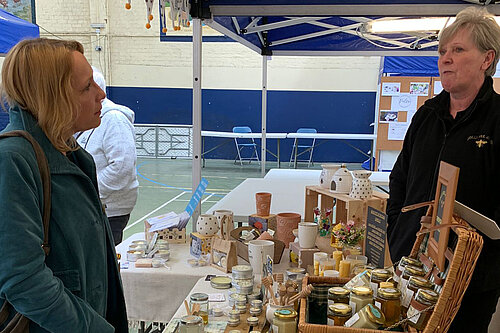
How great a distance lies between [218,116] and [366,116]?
12.2 feet

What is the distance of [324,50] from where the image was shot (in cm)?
485

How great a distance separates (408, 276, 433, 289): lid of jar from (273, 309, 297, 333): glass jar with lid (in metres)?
0.32

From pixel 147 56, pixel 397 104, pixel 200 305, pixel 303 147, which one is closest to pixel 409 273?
pixel 200 305

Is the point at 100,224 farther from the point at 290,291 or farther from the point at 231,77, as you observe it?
the point at 231,77

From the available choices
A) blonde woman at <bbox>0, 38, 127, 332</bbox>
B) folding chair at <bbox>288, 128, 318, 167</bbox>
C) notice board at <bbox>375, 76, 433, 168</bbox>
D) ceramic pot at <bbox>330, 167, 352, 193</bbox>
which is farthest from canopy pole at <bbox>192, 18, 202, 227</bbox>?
folding chair at <bbox>288, 128, 318, 167</bbox>

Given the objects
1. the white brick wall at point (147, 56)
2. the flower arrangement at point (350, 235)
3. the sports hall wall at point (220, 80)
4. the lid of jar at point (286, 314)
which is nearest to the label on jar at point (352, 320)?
the lid of jar at point (286, 314)

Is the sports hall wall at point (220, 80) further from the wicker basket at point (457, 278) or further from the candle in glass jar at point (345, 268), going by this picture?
the wicker basket at point (457, 278)

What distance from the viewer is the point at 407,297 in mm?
980

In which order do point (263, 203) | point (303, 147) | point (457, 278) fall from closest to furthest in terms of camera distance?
point (457, 278) → point (263, 203) → point (303, 147)

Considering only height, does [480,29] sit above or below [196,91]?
above

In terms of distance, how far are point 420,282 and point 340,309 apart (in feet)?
0.60

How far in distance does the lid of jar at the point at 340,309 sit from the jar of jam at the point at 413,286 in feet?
0.41

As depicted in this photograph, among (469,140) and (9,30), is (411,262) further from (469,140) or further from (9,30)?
(9,30)

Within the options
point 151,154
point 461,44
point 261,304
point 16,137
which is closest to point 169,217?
point 261,304
